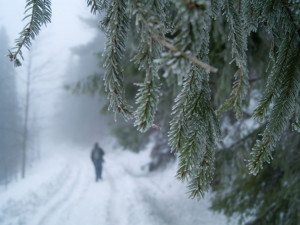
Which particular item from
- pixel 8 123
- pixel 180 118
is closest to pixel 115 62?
pixel 180 118

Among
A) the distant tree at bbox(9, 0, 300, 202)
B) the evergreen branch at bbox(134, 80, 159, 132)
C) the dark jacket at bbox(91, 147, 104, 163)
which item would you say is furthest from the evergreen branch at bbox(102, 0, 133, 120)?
A: the dark jacket at bbox(91, 147, 104, 163)

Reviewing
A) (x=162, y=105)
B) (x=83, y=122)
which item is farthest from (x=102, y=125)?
(x=162, y=105)

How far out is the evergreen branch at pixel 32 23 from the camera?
1.03 metres

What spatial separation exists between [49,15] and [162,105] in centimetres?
591

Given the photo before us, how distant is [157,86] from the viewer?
30.2 inches

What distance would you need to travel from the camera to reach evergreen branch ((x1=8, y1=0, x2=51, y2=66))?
1030mm

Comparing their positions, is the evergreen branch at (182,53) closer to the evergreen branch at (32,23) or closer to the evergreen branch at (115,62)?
the evergreen branch at (115,62)

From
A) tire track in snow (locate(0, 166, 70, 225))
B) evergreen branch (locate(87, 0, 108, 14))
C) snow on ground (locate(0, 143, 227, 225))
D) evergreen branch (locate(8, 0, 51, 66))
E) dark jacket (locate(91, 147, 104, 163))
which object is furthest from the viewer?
dark jacket (locate(91, 147, 104, 163))

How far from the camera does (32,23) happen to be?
3.53 ft

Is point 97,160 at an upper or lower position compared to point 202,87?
upper

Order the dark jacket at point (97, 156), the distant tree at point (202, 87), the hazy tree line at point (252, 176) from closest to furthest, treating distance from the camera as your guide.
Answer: the distant tree at point (202, 87) → the hazy tree line at point (252, 176) → the dark jacket at point (97, 156)

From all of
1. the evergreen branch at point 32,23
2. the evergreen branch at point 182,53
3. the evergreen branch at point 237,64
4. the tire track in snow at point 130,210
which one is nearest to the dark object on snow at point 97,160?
the tire track in snow at point 130,210

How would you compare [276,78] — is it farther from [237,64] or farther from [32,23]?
[32,23]

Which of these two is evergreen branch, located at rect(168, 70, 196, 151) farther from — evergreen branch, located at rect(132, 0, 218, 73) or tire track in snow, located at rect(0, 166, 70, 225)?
tire track in snow, located at rect(0, 166, 70, 225)
